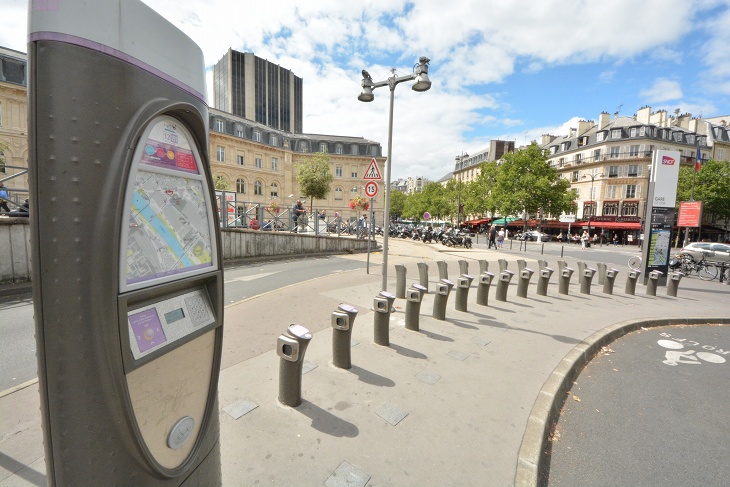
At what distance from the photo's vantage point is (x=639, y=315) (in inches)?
280

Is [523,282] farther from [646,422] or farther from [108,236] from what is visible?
[108,236]

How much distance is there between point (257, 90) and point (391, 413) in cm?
7879

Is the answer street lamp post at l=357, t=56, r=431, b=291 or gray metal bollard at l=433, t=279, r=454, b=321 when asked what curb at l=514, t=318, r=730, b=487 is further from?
street lamp post at l=357, t=56, r=431, b=291

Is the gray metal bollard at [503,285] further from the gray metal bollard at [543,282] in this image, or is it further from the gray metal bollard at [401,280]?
the gray metal bollard at [401,280]

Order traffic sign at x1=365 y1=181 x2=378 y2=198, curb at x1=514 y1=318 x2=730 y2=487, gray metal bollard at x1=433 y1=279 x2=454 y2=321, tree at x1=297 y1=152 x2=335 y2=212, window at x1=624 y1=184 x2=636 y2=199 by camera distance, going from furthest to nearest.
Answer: window at x1=624 y1=184 x2=636 y2=199
tree at x1=297 y1=152 x2=335 y2=212
traffic sign at x1=365 y1=181 x2=378 y2=198
gray metal bollard at x1=433 y1=279 x2=454 y2=321
curb at x1=514 y1=318 x2=730 y2=487

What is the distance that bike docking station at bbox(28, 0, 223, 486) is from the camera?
3.74 ft

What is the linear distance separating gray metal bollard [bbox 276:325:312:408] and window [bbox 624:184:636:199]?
52.4 metres

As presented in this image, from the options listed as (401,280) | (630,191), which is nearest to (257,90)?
(630,191)

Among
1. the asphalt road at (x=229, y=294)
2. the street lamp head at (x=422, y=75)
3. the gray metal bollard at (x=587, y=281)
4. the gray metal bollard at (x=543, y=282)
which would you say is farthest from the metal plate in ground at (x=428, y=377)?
the gray metal bollard at (x=587, y=281)

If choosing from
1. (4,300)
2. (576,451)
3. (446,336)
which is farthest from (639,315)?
(4,300)

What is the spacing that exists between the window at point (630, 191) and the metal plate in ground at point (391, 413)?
51843mm

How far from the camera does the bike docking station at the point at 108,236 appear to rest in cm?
114

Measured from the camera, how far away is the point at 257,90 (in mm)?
70375

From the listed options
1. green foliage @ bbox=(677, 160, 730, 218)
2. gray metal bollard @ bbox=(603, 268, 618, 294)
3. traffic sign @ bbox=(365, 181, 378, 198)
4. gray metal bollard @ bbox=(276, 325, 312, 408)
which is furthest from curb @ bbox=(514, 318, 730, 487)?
green foliage @ bbox=(677, 160, 730, 218)
